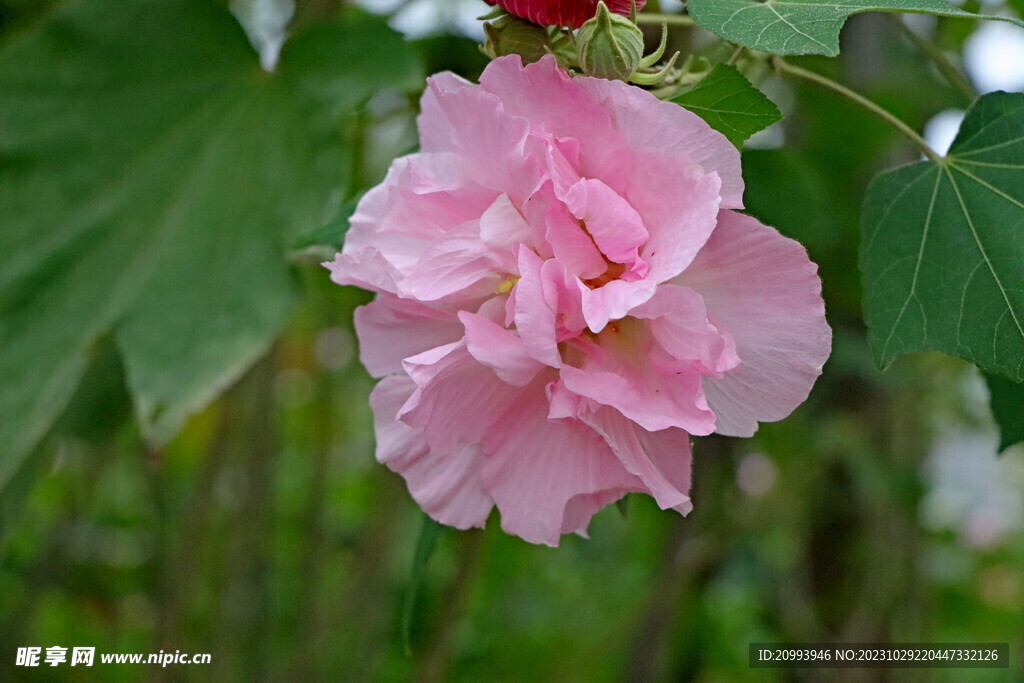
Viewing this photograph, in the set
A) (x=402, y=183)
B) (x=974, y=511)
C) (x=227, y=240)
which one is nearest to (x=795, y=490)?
(x=227, y=240)

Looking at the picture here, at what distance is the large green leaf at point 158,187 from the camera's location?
24.8 inches

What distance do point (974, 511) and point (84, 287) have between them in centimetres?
222

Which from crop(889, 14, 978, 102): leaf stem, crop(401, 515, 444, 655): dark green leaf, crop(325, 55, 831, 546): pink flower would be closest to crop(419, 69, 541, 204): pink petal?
crop(325, 55, 831, 546): pink flower

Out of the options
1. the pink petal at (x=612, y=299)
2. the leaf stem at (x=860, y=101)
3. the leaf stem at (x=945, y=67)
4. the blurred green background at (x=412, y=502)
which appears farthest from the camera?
the blurred green background at (x=412, y=502)

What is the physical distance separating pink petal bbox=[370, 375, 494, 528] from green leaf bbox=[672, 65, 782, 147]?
7.1 inches

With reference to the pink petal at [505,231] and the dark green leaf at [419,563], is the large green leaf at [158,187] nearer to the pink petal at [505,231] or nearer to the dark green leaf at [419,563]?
the dark green leaf at [419,563]

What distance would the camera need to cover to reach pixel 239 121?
694mm

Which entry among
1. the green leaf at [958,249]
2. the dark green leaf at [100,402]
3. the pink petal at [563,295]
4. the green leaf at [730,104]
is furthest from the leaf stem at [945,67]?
the dark green leaf at [100,402]

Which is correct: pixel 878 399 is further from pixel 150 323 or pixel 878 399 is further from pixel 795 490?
pixel 150 323

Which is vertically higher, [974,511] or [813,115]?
[813,115]

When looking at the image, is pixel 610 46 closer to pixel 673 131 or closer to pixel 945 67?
pixel 673 131

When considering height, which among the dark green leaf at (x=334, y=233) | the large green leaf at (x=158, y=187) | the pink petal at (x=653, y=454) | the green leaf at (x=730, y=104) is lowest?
the large green leaf at (x=158, y=187)

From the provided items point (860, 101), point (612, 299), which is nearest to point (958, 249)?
point (860, 101)

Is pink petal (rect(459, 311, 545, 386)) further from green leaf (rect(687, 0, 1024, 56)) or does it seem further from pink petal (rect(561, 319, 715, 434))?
green leaf (rect(687, 0, 1024, 56))
